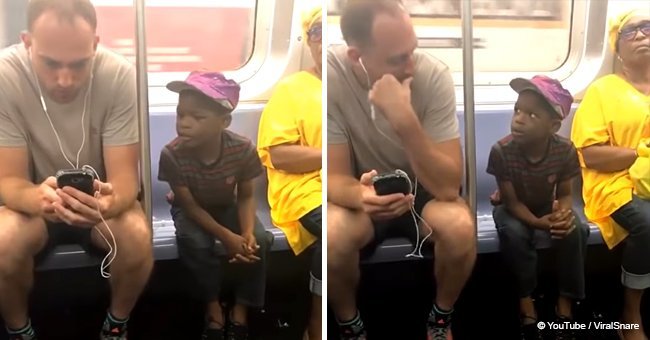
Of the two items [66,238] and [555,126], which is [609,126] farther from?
[66,238]

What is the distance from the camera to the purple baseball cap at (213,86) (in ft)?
5.31

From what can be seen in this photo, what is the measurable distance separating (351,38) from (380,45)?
2.9 inches

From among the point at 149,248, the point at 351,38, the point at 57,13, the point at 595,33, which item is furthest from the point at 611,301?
the point at 57,13

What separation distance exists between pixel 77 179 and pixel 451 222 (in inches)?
35.7

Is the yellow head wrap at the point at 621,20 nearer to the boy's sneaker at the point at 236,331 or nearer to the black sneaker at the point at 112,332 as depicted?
the boy's sneaker at the point at 236,331

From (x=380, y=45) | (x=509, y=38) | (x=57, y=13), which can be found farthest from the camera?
(x=509, y=38)

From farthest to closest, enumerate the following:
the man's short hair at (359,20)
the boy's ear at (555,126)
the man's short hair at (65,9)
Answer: the boy's ear at (555,126)
the man's short hair at (359,20)
the man's short hair at (65,9)

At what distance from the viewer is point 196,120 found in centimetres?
163

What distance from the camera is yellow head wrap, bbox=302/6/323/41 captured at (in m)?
1.65

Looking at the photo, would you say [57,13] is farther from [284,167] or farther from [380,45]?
[380,45]

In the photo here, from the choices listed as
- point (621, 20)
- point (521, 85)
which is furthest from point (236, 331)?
point (621, 20)

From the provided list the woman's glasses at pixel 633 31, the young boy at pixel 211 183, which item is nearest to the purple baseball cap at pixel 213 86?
the young boy at pixel 211 183

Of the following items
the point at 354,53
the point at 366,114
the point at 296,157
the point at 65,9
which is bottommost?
the point at 296,157

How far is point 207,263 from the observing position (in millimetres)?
1650
